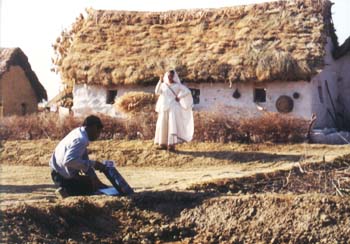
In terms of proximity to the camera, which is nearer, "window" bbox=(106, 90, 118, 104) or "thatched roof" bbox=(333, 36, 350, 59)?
"thatched roof" bbox=(333, 36, 350, 59)

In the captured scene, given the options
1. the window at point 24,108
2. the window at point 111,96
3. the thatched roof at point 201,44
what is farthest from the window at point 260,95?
the window at point 24,108

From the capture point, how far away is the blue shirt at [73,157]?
27.1ft

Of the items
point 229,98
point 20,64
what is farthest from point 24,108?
point 229,98

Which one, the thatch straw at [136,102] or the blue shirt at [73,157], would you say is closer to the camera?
the blue shirt at [73,157]

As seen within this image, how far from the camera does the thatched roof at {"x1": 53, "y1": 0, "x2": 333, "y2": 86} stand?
779 inches

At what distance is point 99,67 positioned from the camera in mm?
21406

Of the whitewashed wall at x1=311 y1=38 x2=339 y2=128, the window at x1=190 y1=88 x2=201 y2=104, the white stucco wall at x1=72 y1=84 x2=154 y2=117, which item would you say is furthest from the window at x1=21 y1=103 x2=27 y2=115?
the whitewashed wall at x1=311 y1=38 x2=339 y2=128

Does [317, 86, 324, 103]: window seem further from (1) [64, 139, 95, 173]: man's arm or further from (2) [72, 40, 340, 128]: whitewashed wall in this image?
(1) [64, 139, 95, 173]: man's arm

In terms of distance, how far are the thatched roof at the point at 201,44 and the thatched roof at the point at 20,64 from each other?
3.82 meters

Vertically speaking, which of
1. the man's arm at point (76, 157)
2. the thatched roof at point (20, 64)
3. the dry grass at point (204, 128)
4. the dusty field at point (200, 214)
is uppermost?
the thatched roof at point (20, 64)

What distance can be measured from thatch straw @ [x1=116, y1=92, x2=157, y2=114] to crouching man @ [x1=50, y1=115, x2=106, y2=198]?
11374 mm

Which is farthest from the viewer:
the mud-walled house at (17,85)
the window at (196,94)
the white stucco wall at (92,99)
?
the mud-walled house at (17,85)

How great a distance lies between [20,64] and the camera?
27.5 meters

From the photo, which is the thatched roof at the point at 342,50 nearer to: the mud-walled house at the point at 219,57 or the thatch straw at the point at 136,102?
the mud-walled house at the point at 219,57
